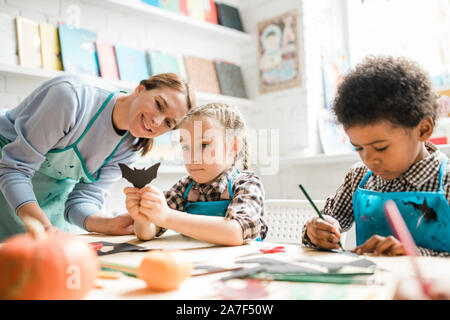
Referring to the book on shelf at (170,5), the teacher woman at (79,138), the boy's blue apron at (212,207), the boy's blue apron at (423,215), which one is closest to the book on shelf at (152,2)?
the book on shelf at (170,5)

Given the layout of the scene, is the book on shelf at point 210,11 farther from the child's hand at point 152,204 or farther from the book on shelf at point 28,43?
the child's hand at point 152,204

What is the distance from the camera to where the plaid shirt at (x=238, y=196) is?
0.98 metres

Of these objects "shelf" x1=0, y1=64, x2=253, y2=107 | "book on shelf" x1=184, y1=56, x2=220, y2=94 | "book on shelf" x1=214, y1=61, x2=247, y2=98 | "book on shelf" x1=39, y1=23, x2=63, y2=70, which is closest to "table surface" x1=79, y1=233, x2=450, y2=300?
"shelf" x1=0, y1=64, x2=253, y2=107

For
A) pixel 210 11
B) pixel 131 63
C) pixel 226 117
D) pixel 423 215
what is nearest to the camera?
pixel 423 215

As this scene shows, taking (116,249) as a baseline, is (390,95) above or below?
above

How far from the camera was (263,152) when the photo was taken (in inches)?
110

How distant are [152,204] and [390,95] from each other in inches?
22.6

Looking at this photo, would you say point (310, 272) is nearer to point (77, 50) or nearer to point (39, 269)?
point (39, 269)

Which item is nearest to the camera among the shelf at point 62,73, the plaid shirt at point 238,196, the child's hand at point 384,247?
the child's hand at point 384,247

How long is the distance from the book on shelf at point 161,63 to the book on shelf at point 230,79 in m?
0.36

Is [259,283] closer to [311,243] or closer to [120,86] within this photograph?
[311,243]

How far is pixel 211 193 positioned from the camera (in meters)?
1.19

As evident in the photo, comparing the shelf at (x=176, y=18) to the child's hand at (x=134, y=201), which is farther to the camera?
the shelf at (x=176, y=18)

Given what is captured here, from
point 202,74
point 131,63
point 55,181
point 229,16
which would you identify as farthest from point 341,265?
point 229,16
